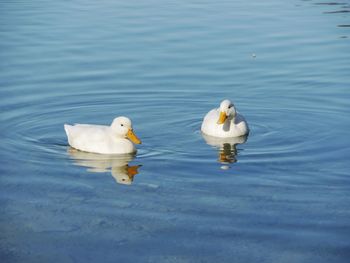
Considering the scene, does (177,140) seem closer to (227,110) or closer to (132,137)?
(132,137)

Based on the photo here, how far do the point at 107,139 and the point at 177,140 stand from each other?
45.4 inches

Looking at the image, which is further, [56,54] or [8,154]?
[56,54]

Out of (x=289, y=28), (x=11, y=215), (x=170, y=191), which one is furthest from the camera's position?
(x=289, y=28)

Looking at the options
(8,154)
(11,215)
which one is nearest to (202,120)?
(8,154)

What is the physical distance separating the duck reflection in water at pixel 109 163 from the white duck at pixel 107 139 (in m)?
0.09

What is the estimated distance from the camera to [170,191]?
10.9 meters

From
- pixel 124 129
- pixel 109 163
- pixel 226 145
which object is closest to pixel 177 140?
pixel 226 145

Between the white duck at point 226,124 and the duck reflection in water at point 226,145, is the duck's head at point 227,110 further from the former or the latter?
the duck reflection in water at point 226,145

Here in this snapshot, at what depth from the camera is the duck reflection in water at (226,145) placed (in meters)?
12.5

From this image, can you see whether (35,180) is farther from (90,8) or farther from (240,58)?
(90,8)

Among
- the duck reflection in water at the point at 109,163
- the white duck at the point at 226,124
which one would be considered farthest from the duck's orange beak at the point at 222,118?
the duck reflection in water at the point at 109,163

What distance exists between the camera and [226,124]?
1388 centimetres

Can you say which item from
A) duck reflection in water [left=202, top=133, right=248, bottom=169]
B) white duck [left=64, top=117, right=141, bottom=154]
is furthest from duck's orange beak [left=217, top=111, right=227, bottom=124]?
white duck [left=64, top=117, right=141, bottom=154]

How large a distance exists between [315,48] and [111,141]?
8406 mm
